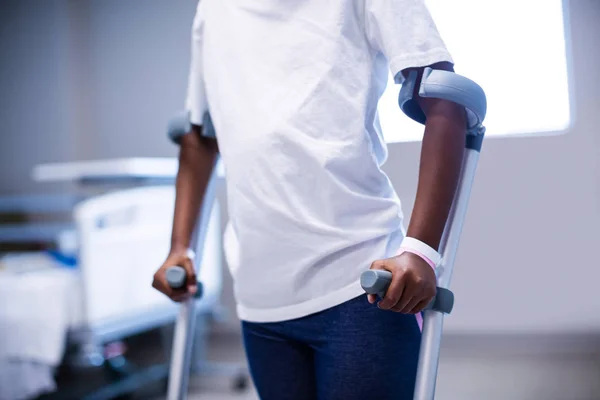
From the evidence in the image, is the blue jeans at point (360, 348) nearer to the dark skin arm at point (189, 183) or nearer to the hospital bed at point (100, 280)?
the dark skin arm at point (189, 183)

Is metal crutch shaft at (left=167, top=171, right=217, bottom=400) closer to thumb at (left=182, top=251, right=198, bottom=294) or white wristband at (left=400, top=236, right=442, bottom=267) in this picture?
thumb at (left=182, top=251, right=198, bottom=294)

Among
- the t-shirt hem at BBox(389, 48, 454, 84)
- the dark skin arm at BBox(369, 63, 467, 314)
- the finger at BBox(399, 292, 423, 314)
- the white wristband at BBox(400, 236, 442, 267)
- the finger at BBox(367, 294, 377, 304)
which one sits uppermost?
the t-shirt hem at BBox(389, 48, 454, 84)

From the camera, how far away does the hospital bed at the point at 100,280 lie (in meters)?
1.84

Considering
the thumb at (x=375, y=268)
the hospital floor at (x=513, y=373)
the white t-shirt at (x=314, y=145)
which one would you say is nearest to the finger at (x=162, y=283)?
the white t-shirt at (x=314, y=145)

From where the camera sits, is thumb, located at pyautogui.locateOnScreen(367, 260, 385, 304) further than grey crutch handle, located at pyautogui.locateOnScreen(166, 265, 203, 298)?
No

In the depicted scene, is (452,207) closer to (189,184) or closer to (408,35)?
(408,35)

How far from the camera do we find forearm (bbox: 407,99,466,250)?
68 centimetres

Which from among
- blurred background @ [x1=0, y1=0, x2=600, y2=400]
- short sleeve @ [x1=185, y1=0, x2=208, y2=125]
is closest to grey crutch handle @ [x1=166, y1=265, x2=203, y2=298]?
short sleeve @ [x1=185, y1=0, x2=208, y2=125]

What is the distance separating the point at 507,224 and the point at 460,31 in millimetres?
831

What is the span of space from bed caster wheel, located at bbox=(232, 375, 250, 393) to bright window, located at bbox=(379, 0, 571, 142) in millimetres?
1149

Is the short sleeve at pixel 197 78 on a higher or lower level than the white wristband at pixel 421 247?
higher

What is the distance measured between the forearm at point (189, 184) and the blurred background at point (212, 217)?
2.11 ft

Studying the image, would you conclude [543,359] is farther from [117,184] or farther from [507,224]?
[117,184]

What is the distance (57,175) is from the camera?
225 centimetres
